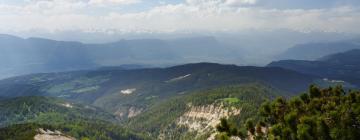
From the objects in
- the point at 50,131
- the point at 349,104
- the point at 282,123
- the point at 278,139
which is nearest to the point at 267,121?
the point at 282,123

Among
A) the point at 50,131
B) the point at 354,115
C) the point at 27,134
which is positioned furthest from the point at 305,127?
the point at 50,131

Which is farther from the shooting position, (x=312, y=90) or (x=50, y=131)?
(x=50, y=131)

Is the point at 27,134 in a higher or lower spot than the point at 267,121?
lower

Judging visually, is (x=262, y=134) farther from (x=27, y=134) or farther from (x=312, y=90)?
(x=27, y=134)

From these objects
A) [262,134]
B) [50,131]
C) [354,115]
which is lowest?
[50,131]

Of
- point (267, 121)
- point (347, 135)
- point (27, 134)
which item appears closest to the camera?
point (347, 135)

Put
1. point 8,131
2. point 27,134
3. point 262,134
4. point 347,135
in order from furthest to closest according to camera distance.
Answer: point 8,131, point 27,134, point 262,134, point 347,135
